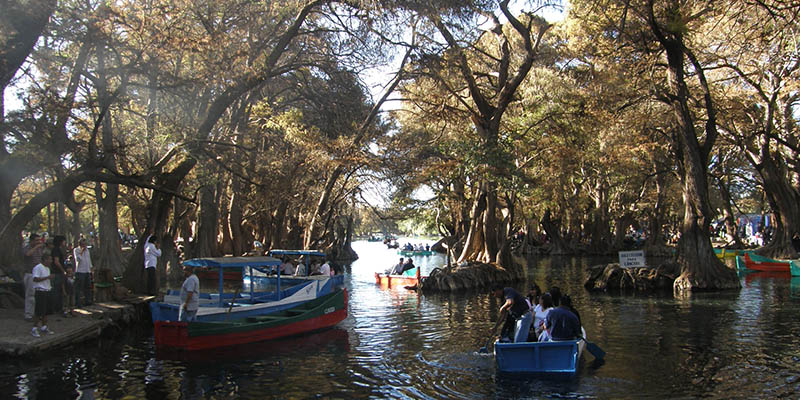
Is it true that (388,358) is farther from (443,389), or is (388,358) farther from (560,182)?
→ (560,182)

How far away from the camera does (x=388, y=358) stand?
14.1 m

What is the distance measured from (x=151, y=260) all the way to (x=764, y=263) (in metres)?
32.9

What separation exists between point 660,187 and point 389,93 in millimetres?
31027

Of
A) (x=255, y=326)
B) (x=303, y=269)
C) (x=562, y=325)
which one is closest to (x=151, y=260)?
(x=255, y=326)

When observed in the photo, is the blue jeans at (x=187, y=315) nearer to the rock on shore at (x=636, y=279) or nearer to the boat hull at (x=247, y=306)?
the boat hull at (x=247, y=306)

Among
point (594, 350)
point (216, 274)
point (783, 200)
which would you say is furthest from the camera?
point (216, 274)

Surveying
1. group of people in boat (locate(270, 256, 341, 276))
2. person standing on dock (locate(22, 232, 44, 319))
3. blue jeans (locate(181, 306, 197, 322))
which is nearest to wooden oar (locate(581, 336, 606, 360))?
blue jeans (locate(181, 306, 197, 322))

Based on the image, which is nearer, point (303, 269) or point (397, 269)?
point (303, 269)

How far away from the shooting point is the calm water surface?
11070 millimetres

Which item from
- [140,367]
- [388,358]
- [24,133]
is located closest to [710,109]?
[388,358]

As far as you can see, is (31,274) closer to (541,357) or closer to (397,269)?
(541,357)

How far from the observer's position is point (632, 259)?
26344 mm

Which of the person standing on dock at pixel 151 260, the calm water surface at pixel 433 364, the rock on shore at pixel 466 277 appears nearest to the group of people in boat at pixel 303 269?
the rock on shore at pixel 466 277

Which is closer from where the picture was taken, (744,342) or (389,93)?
(744,342)
